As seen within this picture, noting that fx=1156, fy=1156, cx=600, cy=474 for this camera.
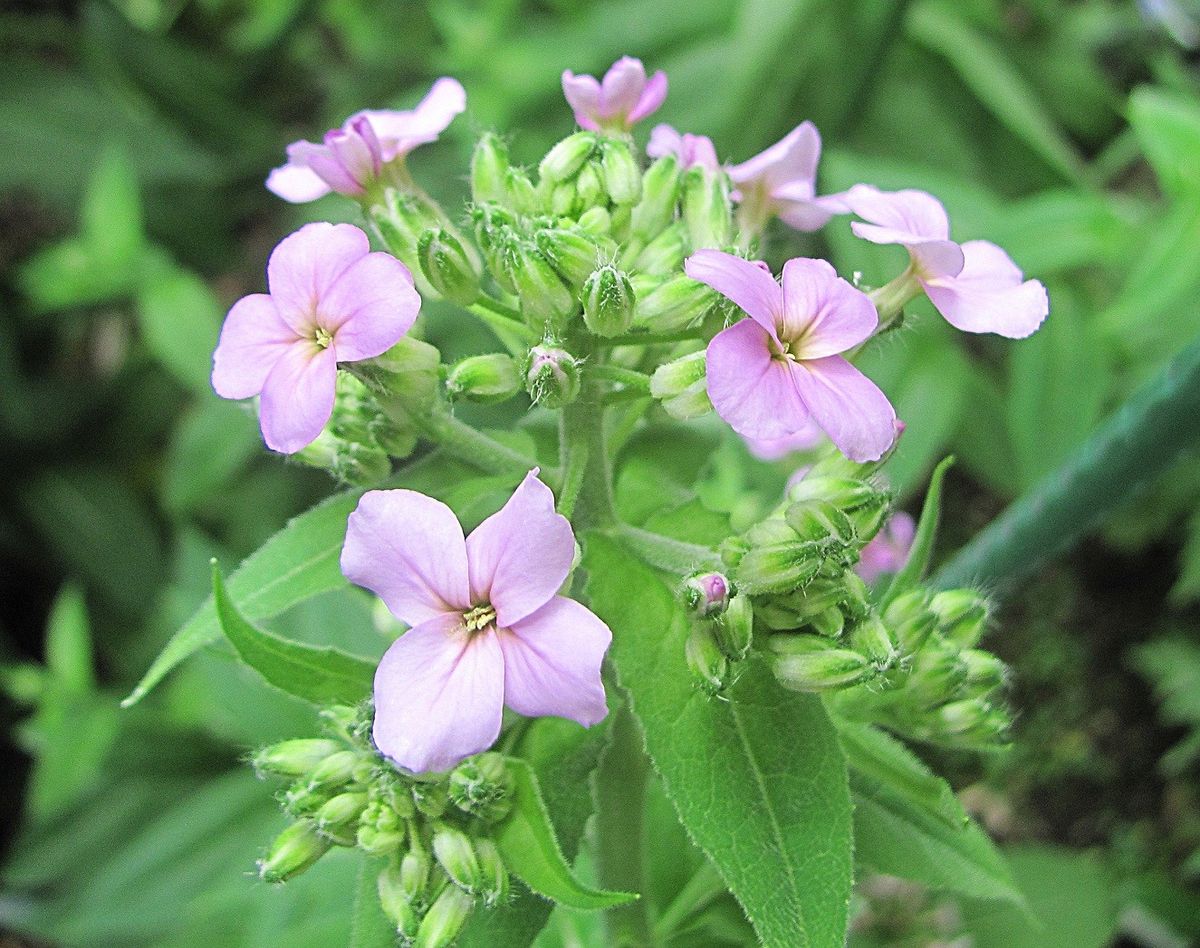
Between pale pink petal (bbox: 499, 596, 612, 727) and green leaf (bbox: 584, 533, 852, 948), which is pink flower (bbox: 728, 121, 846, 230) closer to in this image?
green leaf (bbox: 584, 533, 852, 948)

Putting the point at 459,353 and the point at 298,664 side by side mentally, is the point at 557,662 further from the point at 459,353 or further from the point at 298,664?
the point at 459,353

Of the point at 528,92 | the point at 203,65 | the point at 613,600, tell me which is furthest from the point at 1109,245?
the point at 203,65

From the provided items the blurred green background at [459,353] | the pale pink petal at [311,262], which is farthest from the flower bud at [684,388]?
the blurred green background at [459,353]

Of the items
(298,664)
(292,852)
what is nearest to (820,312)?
(298,664)

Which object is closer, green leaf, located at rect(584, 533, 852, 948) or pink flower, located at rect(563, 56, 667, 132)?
green leaf, located at rect(584, 533, 852, 948)

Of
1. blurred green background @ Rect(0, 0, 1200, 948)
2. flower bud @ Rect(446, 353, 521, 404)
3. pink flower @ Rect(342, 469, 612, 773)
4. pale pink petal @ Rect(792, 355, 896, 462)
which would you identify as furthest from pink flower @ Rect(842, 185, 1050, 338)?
blurred green background @ Rect(0, 0, 1200, 948)

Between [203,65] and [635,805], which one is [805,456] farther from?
[203,65]
